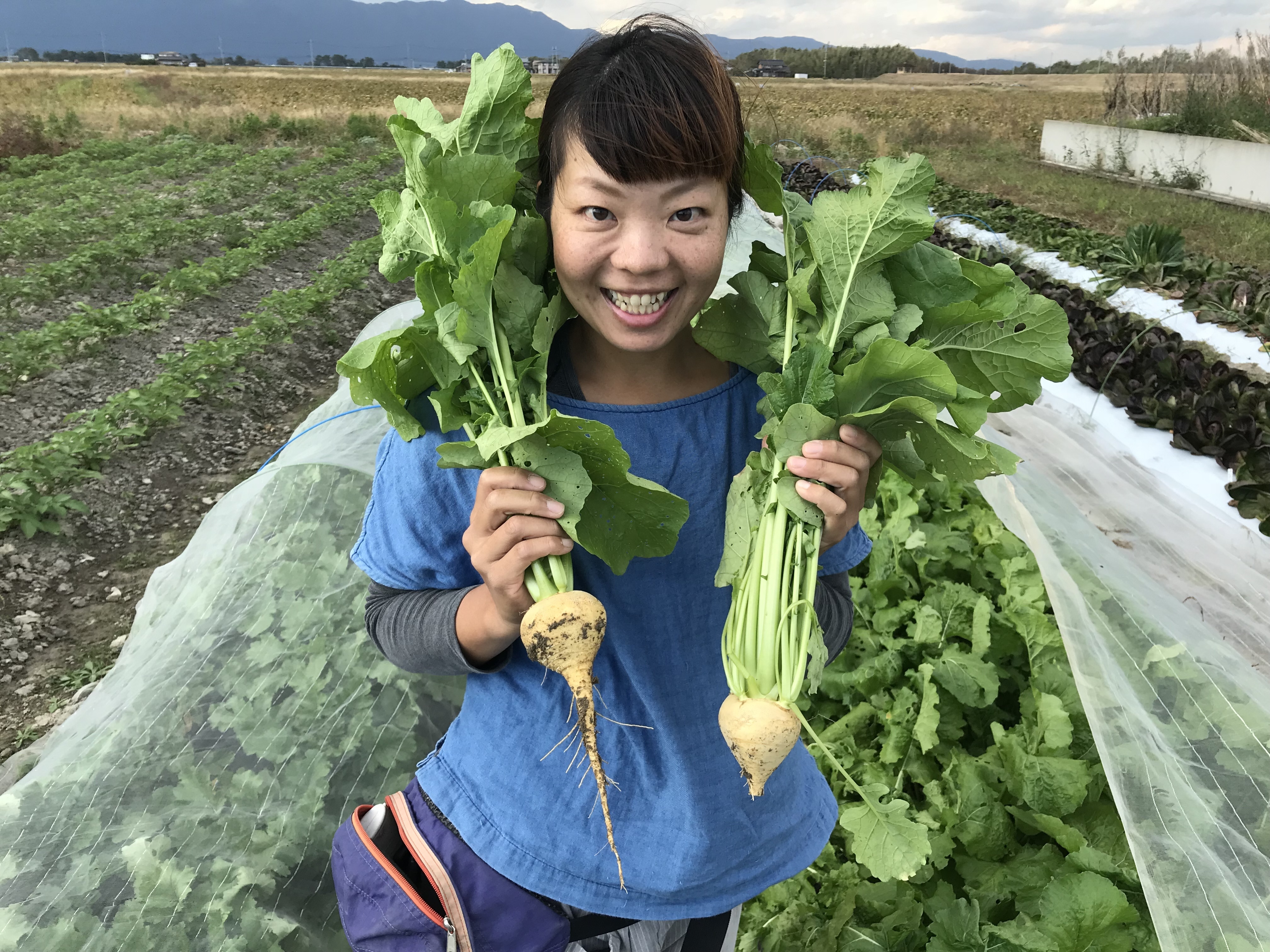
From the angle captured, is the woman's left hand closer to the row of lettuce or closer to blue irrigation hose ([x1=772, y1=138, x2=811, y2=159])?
the row of lettuce

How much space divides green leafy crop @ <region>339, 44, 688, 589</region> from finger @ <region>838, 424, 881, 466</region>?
27 centimetres

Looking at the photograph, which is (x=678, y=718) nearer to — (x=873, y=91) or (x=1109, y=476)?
(x=1109, y=476)

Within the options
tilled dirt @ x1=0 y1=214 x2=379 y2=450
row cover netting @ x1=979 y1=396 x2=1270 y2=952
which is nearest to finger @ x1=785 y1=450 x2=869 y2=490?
row cover netting @ x1=979 y1=396 x2=1270 y2=952

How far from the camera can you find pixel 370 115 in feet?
87.0

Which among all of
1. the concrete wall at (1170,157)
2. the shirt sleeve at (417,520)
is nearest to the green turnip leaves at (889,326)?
the shirt sleeve at (417,520)

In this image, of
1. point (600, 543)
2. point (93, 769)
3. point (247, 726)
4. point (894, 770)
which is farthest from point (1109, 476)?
point (93, 769)

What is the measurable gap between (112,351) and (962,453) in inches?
316

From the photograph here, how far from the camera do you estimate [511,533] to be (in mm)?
1185

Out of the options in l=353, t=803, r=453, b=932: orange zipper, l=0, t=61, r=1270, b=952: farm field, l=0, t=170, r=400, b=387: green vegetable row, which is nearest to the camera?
l=353, t=803, r=453, b=932: orange zipper

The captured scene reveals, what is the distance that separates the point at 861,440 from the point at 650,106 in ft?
1.92

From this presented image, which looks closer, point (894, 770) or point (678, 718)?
point (678, 718)

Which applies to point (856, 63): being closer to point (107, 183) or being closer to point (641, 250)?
point (107, 183)

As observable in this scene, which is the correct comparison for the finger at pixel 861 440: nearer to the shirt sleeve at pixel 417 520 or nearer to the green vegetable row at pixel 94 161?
the shirt sleeve at pixel 417 520

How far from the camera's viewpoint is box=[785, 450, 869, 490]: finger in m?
1.18
